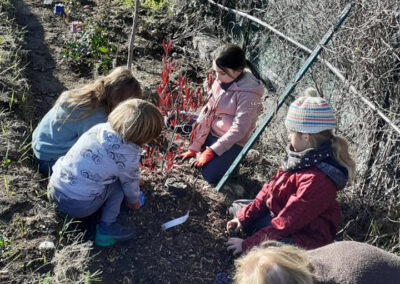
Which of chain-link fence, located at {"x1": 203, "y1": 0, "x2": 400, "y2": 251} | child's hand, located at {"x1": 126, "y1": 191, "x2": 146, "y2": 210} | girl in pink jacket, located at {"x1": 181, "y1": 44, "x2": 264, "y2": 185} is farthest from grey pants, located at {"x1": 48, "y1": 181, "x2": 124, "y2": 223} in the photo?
chain-link fence, located at {"x1": 203, "y1": 0, "x2": 400, "y2": 251}

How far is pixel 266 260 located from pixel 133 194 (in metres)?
1.41

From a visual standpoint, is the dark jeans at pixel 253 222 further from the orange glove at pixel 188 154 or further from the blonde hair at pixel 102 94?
the blonde hair at pixel 102 94

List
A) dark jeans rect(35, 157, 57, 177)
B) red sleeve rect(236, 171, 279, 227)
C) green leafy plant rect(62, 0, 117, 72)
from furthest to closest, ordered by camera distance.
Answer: green leafy plant rect(62, 0, 117, 72) < dark jeans rect(35, 157, 57, 177) < red sleeve rect(236, 171, 279, 227)

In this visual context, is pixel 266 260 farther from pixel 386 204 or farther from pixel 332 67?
pixel 332 67

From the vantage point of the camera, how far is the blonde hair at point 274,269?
5.39ft

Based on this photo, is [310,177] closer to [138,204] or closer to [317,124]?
[317,124]

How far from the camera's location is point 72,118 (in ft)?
10.2

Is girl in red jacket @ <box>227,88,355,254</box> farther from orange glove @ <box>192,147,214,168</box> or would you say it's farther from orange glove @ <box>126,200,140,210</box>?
orange glove @ <box>192,147,214,168</box>

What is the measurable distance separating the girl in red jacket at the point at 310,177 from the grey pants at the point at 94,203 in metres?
0.93

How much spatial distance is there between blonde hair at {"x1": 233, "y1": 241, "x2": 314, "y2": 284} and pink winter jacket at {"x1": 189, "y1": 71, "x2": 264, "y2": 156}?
186cm

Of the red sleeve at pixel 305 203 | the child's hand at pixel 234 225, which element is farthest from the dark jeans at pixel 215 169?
the red sleeve at pixel 305 203

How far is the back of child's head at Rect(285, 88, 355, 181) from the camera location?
8.52ft

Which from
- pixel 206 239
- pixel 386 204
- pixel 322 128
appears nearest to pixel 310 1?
pixel 322 128

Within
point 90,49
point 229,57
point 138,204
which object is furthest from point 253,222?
point 90,49
